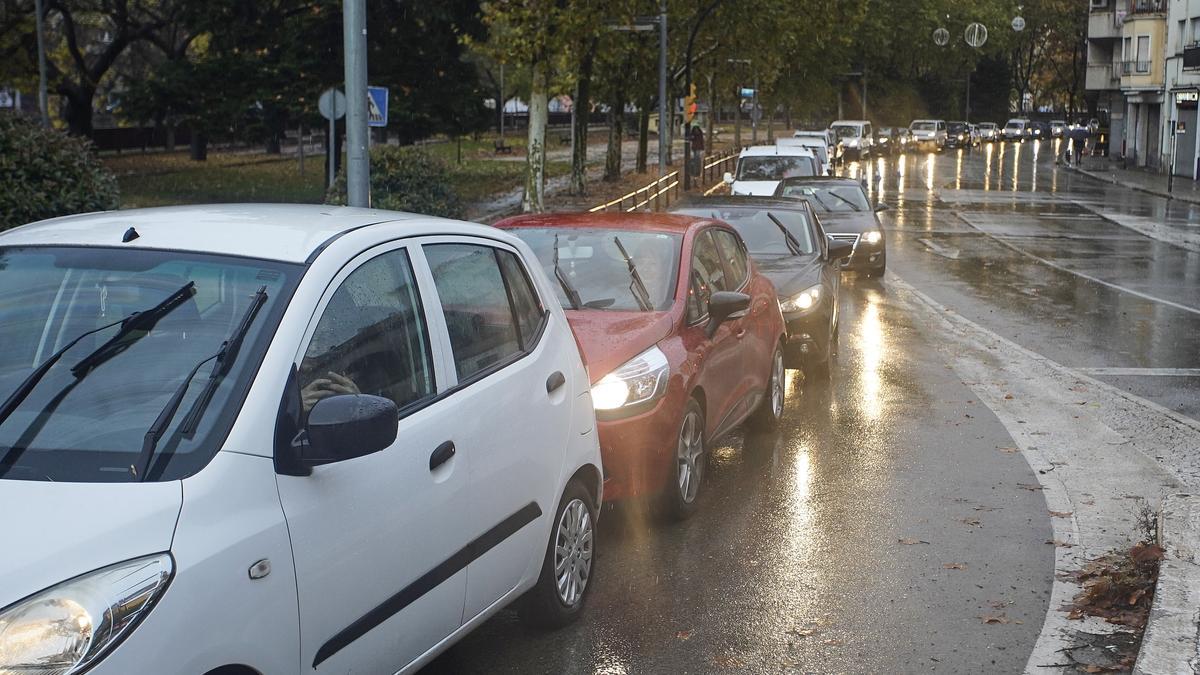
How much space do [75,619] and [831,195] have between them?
19.8 m

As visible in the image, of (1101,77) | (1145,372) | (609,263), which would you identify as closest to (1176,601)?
(609,263)

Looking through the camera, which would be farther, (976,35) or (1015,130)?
(1015,130)

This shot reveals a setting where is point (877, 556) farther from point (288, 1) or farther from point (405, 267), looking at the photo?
point (288, 1)

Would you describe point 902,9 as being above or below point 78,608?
above

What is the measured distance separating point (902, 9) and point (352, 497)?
297ft

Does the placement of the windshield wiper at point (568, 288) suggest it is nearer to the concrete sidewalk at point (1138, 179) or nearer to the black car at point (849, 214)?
the black car at point (849, 214)

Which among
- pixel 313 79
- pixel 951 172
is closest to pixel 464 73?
pixel 313 79

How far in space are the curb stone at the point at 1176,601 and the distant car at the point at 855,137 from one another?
62.1 meters

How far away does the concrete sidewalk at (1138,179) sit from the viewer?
4738 centimetres

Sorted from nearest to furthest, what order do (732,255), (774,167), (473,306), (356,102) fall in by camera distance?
1. (473,306)
2. (732,255)
3. (356,102)
4. (774,167)

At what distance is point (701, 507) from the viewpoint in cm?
809

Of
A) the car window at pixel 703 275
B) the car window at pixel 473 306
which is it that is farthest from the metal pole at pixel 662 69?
the car window at pixel 473 306

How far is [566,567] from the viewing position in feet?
19.3

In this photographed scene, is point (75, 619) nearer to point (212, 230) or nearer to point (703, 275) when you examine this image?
point (212, 230)
